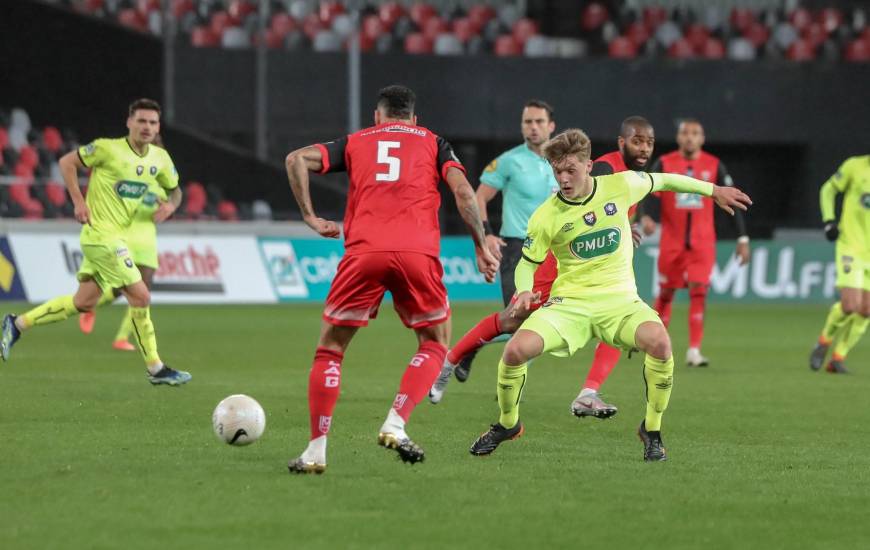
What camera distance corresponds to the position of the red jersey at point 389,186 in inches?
285

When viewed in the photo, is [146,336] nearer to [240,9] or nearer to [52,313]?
[52,313]

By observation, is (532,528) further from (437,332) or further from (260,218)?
(260,218)

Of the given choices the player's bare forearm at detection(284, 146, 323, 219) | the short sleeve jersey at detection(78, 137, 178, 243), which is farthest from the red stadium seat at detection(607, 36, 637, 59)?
the player's bare forearm at detection(284, 146, 323, 219)

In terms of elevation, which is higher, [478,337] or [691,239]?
[691,239]

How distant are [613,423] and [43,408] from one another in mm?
3756

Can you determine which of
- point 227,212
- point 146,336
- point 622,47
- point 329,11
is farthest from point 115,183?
point 622,47

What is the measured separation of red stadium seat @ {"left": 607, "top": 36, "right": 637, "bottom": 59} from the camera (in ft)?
95.9

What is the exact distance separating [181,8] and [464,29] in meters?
5.57

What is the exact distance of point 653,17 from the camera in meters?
30.2

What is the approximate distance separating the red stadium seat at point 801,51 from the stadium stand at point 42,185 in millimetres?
11820

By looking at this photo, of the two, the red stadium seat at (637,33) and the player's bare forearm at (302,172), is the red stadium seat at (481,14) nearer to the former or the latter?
the red stadium seat at (637,33)

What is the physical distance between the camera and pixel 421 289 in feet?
23.9

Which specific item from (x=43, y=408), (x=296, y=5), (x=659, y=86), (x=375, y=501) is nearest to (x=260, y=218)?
(x=296, y=5)

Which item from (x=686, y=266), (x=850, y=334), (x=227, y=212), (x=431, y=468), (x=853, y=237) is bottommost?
(x=850, y=334)
